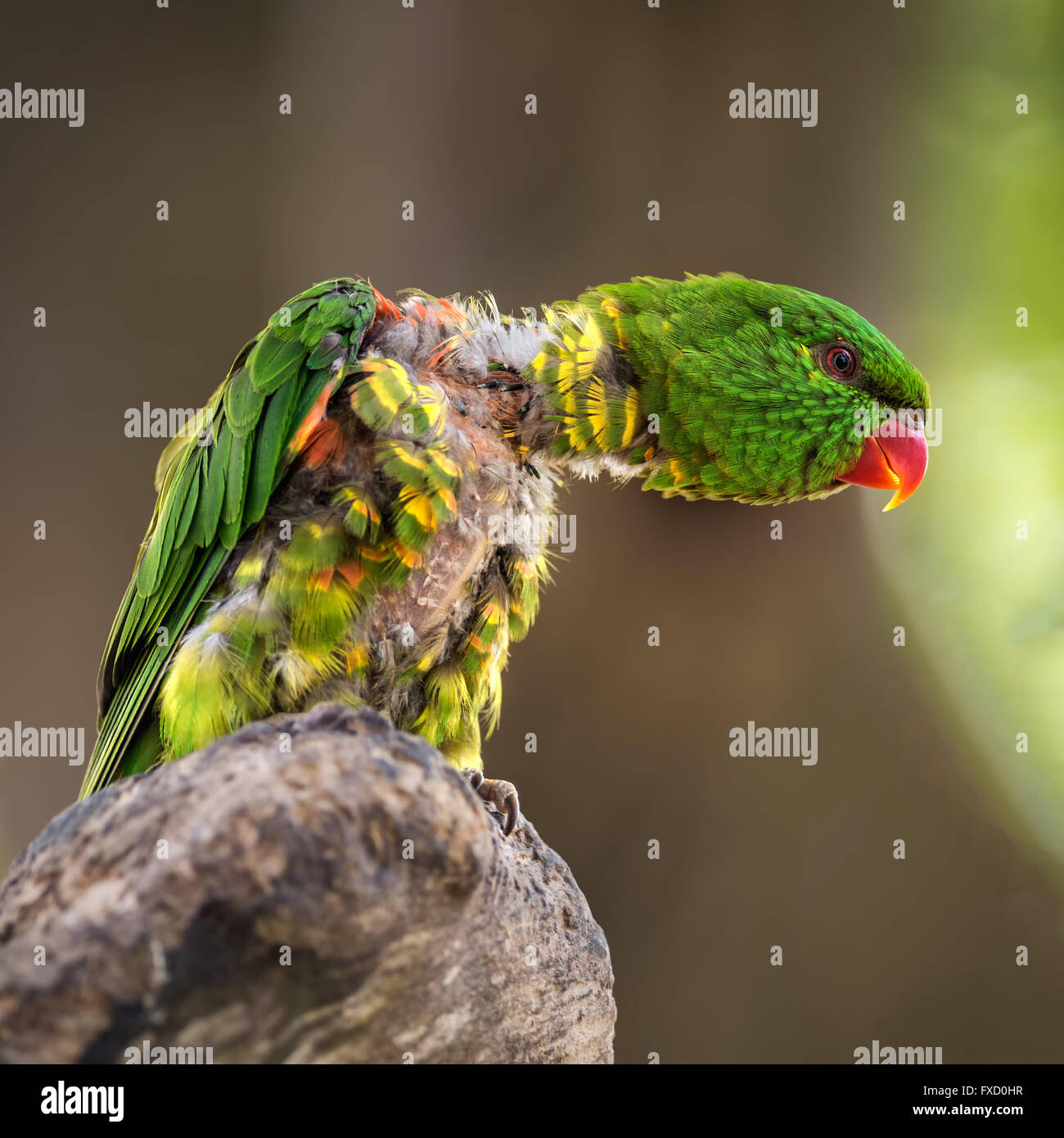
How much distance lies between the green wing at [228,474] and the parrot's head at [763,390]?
2.66ft

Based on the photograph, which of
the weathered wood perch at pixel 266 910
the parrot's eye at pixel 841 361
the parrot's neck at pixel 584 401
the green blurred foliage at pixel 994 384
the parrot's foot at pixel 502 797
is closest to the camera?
the weathered wood perch at pixel 266 910

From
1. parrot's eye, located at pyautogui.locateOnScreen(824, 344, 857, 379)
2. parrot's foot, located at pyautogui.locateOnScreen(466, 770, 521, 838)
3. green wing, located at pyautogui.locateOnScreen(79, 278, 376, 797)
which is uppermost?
parrot's eye, located at pyautogui.locateOnScreen(824, 344, 857, 379)

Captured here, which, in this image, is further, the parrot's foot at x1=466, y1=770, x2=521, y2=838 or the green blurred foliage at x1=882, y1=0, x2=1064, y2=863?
the green blurred foliage at x1=882, y1=0, x2=1064, y2=863

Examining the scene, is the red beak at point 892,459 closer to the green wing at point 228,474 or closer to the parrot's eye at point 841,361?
the parrot's eye at point 841,361

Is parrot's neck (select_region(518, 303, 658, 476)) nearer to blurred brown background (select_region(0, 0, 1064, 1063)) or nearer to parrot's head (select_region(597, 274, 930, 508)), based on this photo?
parrot's head (select_region(597, 274, 930, 508))

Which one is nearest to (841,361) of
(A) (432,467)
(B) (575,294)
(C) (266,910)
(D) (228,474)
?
(A) (432,467)

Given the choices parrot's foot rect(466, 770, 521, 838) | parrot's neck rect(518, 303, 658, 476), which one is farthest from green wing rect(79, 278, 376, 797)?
parrot's foot rect(466, 770, 521, 838)

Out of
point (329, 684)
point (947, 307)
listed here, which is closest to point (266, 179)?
point (329, 684)

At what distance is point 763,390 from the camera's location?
8.46ft

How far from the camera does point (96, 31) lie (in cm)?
366

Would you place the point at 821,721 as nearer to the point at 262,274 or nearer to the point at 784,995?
the point at 784,995

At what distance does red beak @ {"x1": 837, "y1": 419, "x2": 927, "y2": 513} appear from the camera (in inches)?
106

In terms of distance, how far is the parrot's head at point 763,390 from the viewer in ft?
8.45

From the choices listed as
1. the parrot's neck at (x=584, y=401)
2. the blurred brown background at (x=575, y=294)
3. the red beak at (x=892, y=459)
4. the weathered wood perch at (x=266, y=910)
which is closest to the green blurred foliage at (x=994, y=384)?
the blurred brown background at (x=575, y=294)
